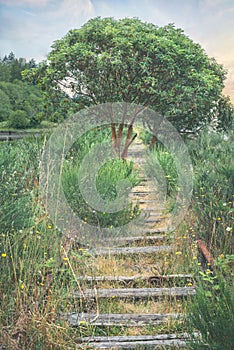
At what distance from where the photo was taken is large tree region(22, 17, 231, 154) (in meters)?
8.69

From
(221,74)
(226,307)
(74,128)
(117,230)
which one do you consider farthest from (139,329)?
(221,74)

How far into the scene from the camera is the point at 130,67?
8906 millimetres

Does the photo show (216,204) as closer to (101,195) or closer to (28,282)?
(101,195)

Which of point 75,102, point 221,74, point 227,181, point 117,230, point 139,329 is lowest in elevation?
point 139,329

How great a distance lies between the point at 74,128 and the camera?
396 inches

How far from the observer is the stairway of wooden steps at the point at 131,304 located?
2855 mm

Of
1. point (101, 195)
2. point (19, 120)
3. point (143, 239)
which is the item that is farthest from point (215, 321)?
point (19, 120)

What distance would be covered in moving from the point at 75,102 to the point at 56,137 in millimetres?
1649

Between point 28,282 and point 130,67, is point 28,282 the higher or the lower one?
the lower one

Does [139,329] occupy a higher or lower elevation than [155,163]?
lower

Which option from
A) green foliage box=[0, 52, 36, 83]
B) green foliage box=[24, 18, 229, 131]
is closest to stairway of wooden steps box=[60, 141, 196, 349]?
green foliage box=[24, 18, 229, 131]

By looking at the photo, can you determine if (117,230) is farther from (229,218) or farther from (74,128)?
(74,128)

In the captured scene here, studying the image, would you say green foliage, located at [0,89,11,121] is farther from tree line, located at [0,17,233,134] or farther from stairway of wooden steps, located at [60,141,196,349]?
stairway of wooden steps, located at [60,141,196,349]

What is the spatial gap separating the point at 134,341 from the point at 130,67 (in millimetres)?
7009
